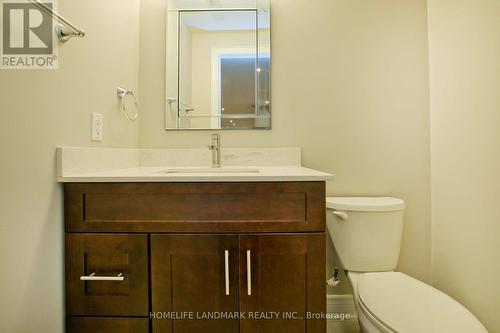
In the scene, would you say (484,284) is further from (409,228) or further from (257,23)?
(257,23)

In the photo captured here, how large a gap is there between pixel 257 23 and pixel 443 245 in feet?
5.23

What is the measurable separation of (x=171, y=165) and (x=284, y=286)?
3.11 ft

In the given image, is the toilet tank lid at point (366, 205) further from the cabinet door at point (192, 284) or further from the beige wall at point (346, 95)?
the cabinet door at point (192, 284)

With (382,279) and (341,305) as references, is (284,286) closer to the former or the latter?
(382,279)

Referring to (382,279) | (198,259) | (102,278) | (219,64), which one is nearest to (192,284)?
(198,259)

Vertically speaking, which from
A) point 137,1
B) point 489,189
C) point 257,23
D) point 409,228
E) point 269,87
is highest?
point 137,1

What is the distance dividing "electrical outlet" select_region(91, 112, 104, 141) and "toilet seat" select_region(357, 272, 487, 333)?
1.29m

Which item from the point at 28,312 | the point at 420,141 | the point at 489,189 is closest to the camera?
the point at 28,312

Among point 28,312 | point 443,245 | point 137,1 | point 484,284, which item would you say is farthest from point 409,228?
point 137,1

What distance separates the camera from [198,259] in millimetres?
926

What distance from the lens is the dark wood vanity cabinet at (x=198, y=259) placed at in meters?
0.92

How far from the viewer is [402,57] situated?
1516mm

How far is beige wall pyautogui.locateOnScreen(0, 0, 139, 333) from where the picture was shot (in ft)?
2.51

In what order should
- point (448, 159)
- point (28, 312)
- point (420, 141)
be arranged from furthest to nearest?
1. point (420, 141)
2. point (448, 159)
3. point (28, 312)
